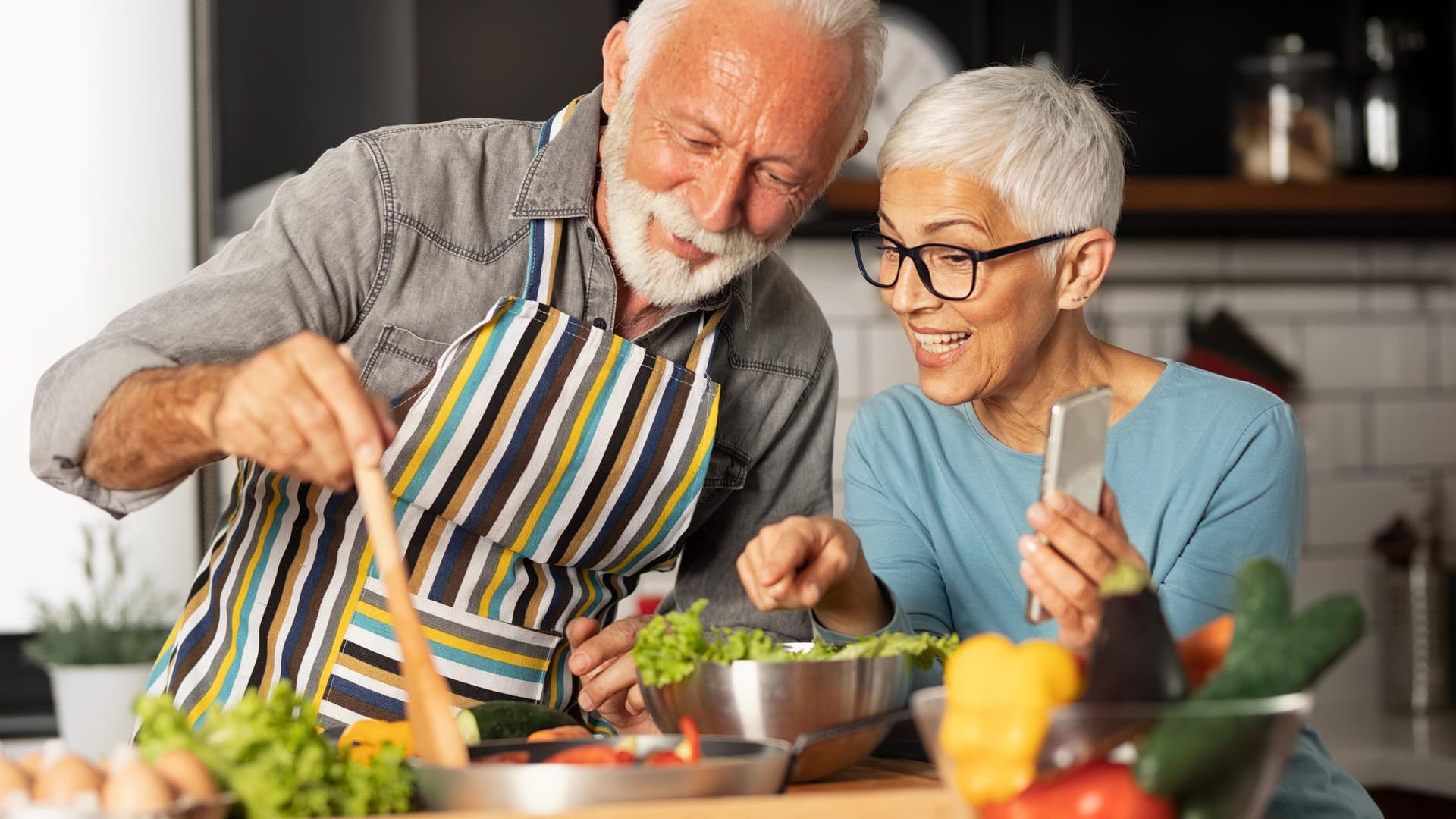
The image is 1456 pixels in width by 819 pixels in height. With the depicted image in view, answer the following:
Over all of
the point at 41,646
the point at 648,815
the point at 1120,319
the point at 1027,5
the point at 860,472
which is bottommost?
the point at 41,646

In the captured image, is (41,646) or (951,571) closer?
(951,571)

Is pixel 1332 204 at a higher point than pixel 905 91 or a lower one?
A: lower

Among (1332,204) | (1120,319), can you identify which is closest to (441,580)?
(1120,319)

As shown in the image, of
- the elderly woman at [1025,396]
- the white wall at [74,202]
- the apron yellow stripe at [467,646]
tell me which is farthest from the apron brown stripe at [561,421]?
the white wall at [74,202]

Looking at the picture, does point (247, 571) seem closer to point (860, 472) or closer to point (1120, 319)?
point (860, 472)

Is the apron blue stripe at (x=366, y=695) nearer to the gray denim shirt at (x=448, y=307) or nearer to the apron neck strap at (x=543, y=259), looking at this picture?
the gray denim shirt at (x=448, y=307)

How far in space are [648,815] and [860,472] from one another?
0.94 meters

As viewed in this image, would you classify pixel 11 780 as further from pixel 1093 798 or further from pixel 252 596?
pixel 252 596

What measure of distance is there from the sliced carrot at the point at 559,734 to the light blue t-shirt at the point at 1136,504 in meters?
0.38

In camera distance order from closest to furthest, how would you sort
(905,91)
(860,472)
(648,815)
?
(648,815)
(860,472)
(905,91)

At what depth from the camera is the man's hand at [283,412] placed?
34.9 inches

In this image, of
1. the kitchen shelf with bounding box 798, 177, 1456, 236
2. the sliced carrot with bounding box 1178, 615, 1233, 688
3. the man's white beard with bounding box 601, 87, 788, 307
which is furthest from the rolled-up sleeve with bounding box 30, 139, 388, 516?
the kitchen shelf with bounding box 798, 177, 1456, 236

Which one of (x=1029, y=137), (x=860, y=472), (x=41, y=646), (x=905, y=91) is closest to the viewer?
(x=1029, y=137)

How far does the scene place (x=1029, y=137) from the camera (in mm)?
1440
